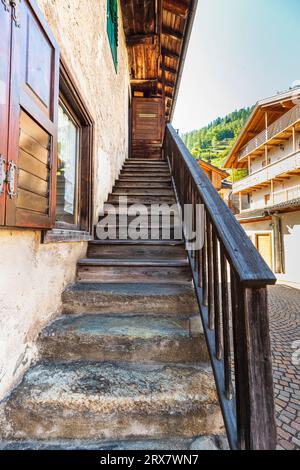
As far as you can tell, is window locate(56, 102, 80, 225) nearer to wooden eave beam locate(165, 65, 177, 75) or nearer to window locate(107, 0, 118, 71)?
window locate(107, 0, 118, 71)

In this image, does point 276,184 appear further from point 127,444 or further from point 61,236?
point 127,444

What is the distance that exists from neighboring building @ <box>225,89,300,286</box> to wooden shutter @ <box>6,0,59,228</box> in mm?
8231

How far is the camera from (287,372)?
2.29m

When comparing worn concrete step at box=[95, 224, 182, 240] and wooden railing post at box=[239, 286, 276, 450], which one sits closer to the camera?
wooden railing post at box=[239, 286, 276, 450]

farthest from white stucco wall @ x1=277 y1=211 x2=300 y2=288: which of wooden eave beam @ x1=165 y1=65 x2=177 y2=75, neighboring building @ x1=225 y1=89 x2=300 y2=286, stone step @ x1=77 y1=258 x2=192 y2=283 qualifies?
stone step @ x1=77 y1=258 x2=192 y2=283

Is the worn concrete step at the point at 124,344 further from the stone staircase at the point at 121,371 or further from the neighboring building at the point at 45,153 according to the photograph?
the neighboring building at the point at 45,153

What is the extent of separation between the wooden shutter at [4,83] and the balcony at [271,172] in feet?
34.8

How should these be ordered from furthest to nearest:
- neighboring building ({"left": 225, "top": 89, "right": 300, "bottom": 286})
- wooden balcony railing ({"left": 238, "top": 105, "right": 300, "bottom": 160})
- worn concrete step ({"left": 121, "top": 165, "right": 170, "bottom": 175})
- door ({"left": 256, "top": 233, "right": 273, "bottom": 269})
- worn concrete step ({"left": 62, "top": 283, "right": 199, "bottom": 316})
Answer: door ({"left": 256, "top": 233, "right": 273, "bottom": 269})
wooden balcony railing ({"left": 238, "top": 105, "right": 300, "bottom": 160})
neighboring building ({"left": 225, "top": 89, "right": 300, "bottom": 286})
worn concrete step ({"left": 121, "top": 165, "right": 170, "bottom": 175})
worn concrete step ({"left": 62, "top": 283, "right": 199, "bottom": 316})

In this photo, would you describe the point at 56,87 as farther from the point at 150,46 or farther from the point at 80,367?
the point at 150,46

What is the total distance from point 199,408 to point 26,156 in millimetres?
1558

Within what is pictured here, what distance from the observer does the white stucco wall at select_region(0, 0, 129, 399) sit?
3.84ft

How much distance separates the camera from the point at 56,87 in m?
1.46

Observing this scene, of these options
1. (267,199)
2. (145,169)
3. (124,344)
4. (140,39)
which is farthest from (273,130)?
(124,344)
